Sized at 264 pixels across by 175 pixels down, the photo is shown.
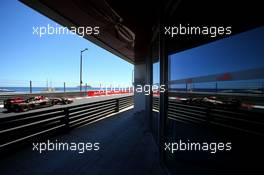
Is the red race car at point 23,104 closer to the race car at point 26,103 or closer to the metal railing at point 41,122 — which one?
the race car at point 26,103

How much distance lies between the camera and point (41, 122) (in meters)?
4.21

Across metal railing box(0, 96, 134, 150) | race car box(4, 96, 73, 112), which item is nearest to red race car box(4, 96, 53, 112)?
race car box(4, 96, 73, 112)

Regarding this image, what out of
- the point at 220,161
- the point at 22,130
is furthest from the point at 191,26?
the point at 22,130

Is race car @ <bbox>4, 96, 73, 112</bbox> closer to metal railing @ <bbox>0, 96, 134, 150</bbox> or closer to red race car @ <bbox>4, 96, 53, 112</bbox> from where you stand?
red race car @ <bbox>4, 96, 53, 112</bbox>

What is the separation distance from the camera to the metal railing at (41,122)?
11.2ft

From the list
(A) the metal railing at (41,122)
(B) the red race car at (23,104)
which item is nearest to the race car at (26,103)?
(B) the red race car at (23,104)

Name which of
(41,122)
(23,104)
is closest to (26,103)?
(23,104)

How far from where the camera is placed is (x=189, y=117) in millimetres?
6406

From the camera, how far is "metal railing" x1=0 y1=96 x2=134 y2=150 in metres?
3.42

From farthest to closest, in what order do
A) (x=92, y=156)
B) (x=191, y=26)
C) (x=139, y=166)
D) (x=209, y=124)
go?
(x=209, y=124) → (x=191, y=26) → (x=92, y=156) → (x=139, y=166)

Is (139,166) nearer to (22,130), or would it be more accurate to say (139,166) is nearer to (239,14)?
(22,130)

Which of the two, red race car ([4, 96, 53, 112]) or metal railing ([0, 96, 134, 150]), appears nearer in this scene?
metal railing ([0, 96, 134, 150])

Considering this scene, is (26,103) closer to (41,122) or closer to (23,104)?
(23,104)

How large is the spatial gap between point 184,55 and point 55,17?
16.5 ft
